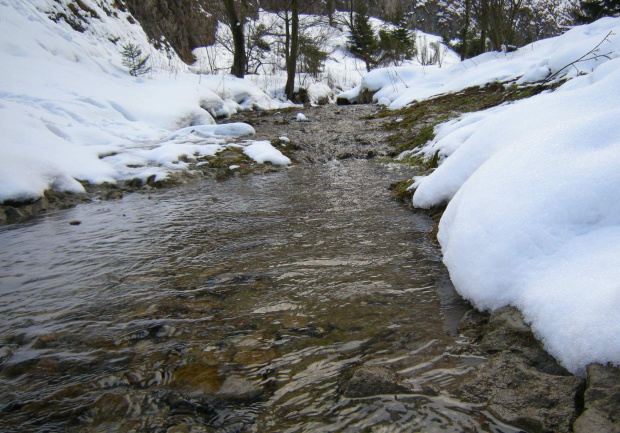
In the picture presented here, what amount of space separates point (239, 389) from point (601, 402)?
1252mm

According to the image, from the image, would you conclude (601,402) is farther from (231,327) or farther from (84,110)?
(84,110)

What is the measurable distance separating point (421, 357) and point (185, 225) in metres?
2.68

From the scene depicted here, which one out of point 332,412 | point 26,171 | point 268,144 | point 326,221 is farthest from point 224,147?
point 332,412

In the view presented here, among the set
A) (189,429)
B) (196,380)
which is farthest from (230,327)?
(189,429)

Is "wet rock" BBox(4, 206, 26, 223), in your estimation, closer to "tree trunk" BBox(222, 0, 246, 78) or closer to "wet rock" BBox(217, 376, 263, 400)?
"wet rock" BBox(217, 376, 263, 400)

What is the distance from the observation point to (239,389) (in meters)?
1.46

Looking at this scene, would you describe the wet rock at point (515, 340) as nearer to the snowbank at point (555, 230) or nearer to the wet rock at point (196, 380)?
the snowbank at point (555, 230)

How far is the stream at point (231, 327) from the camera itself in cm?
133

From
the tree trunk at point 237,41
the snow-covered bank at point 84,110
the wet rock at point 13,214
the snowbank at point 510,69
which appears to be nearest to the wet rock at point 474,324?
the snowbank at point 510,69

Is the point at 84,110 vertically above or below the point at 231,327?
above

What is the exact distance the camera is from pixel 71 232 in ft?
11.4

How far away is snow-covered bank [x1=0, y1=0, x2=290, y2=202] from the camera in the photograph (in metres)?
4.81

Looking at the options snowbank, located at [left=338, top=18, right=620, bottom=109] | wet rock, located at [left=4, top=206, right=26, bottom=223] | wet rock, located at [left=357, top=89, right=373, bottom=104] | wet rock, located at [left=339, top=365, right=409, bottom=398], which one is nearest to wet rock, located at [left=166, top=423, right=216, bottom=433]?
wet rock, located at [left=339, top=365, right=409, bottom=398]

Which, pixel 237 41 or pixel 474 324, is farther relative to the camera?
pixel 237 41
